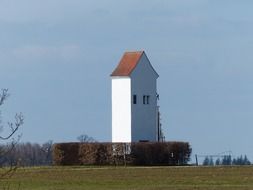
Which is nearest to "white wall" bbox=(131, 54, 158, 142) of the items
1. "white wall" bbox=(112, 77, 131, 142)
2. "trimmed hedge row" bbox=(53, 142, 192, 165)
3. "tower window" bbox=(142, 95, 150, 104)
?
"tower window" bbox=(142, 95, 150, 104)

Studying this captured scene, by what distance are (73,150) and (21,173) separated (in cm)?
2183

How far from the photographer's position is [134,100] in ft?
250

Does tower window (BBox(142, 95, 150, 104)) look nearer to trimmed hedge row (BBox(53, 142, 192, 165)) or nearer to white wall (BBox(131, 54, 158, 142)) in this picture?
white wall (BBox(131, 54, 158, 142))

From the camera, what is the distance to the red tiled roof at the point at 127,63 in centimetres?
7588

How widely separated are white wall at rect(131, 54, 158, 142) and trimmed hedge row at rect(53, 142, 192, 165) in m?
7.33

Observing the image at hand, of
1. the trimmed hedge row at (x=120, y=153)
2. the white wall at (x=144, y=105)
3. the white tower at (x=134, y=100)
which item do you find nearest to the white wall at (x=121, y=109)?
the white tower at (x=134, y=100)

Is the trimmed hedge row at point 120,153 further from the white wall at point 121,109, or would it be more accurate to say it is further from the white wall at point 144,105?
the white wall at point 144,105

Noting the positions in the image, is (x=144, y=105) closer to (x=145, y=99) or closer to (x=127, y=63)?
(x=145, y=99)

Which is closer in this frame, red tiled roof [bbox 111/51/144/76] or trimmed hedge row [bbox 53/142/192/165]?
trimmed hedge row [bbox 53/142/192/165]

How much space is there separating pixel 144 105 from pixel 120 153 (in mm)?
10418

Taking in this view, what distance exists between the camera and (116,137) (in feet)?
246

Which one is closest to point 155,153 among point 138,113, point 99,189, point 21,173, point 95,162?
point 95,162

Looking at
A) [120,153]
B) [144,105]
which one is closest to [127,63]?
[144,105]

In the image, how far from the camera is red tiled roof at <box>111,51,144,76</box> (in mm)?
75875
